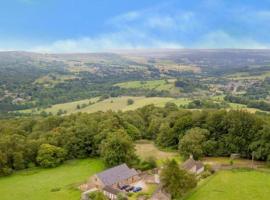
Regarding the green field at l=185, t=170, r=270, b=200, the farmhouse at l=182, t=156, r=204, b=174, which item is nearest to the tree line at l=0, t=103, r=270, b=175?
the farmhouse at l=182, t=156, r=204, b=174

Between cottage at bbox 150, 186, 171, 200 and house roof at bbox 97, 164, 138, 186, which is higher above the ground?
cottage at bbox 150, 186, 171, 200

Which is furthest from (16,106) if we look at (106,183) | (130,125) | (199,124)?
(106,183)

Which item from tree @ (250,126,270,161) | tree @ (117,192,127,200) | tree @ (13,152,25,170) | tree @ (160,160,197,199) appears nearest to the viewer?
tree @ (160,160,197,199)

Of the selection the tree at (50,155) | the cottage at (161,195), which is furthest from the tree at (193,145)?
the tree at (50,155)

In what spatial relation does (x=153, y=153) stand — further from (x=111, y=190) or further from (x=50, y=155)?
(x=111, y=190)

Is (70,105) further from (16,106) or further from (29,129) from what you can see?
(29,129)

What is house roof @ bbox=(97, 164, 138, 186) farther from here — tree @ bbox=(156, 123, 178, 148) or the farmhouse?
tree @ bbox=(156, 123, 178, 148)

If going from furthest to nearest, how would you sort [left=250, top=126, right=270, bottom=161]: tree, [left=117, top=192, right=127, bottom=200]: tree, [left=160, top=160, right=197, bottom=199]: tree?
[left=250, top=126, right=270, bottom=161]: tree < [left=117, top=192, right=127, bottom=200]: tree < [left=160, top=160, right=197, bottom=199]: tree

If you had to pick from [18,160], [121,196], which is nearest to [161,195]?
[121,196]
